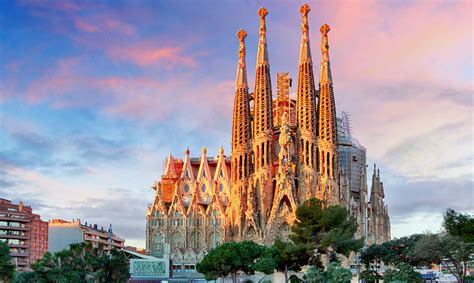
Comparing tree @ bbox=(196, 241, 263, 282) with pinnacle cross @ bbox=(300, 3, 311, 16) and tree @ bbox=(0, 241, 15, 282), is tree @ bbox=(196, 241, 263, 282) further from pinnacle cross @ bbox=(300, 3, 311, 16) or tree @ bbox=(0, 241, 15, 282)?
pinnacle cross @ bbox=(300, 3, 311, 16)

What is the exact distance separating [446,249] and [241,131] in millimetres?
39163

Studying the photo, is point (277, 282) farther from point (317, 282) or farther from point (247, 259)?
point (317, 282)

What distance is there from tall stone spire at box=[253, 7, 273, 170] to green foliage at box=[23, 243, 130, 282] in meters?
32.6

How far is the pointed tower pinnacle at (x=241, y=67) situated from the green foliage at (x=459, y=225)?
38445mm

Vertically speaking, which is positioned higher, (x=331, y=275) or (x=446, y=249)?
(x=446, y=249)

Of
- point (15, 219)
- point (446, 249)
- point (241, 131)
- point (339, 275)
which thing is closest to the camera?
point (339, 275)

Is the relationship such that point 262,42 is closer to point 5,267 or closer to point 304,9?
point 304,9

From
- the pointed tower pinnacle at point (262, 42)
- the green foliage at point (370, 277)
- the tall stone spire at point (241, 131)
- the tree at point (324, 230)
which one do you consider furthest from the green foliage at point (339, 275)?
the pointed tower pinnacle at point (262, 42)

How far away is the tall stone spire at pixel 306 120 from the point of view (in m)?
80.0

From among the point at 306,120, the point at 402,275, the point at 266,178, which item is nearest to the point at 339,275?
the point at 402,275

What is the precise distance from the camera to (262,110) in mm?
82188

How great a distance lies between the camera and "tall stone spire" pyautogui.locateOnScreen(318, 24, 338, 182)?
8025 cm

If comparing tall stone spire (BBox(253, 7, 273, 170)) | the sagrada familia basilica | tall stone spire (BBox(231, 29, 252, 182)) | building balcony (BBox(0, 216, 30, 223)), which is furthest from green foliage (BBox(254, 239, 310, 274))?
building balcony (BBox(0, 216, 30, 223))

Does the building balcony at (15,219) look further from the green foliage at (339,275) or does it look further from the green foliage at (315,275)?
the green foliage at (339,275)
